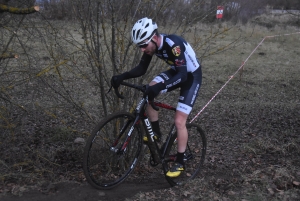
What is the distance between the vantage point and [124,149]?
15.7ft

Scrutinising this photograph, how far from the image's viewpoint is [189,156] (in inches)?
224

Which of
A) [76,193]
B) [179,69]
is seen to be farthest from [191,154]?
[76,193]

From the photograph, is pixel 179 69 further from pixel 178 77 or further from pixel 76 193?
pixel 76 193

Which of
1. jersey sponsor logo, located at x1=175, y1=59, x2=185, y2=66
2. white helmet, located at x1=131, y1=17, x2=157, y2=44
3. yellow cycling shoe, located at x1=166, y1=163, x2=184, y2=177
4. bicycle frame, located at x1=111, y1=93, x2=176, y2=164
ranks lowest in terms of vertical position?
yellow cycling shoe, located at x1=166, y1=163, x2=184, y2=177

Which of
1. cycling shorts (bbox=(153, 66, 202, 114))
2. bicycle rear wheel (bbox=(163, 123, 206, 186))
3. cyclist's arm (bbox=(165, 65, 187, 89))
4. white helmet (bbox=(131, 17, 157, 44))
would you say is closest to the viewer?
white helmet (bbox=(131, 17, 157, 44))

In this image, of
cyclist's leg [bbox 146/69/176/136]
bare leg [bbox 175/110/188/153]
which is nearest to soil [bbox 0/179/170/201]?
bare leg [bbox 175/110/188/153]

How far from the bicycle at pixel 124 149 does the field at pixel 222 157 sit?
0.22 m

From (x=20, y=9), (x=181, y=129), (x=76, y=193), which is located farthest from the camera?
(x=181, y=129)

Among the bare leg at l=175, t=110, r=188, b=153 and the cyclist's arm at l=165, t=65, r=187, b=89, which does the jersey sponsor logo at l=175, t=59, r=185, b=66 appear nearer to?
the cyclist's arm at l=165, t=65, r=187, b=89

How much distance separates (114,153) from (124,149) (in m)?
0.14

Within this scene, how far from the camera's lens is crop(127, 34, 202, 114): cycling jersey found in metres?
4.57

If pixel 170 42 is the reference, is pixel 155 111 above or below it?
below

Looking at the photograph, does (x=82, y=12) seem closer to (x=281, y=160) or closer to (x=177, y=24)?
(x=177, y=24)

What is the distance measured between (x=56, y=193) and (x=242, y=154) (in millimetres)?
3990
